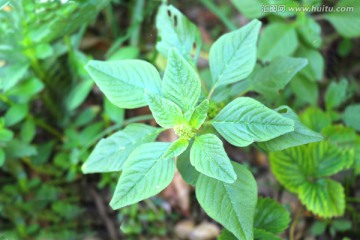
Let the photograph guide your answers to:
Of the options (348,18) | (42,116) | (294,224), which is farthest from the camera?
(42,116)

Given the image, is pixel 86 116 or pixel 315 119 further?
pixel 86 116

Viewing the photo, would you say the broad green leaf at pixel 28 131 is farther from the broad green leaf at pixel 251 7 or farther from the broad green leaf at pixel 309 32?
the broad green leaf at pixel 309 32

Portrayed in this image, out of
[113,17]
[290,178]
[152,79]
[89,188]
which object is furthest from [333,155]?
[113,17]

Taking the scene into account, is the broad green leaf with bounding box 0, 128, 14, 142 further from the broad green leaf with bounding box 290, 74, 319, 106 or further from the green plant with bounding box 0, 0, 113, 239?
the broad green leaf with bounding box 290, 74, 319, 106

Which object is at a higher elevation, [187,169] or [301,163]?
[187,169]

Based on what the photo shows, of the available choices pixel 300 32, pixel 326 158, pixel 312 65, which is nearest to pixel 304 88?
pixel 312 65

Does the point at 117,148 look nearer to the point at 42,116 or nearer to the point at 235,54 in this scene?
the point at 235,54
